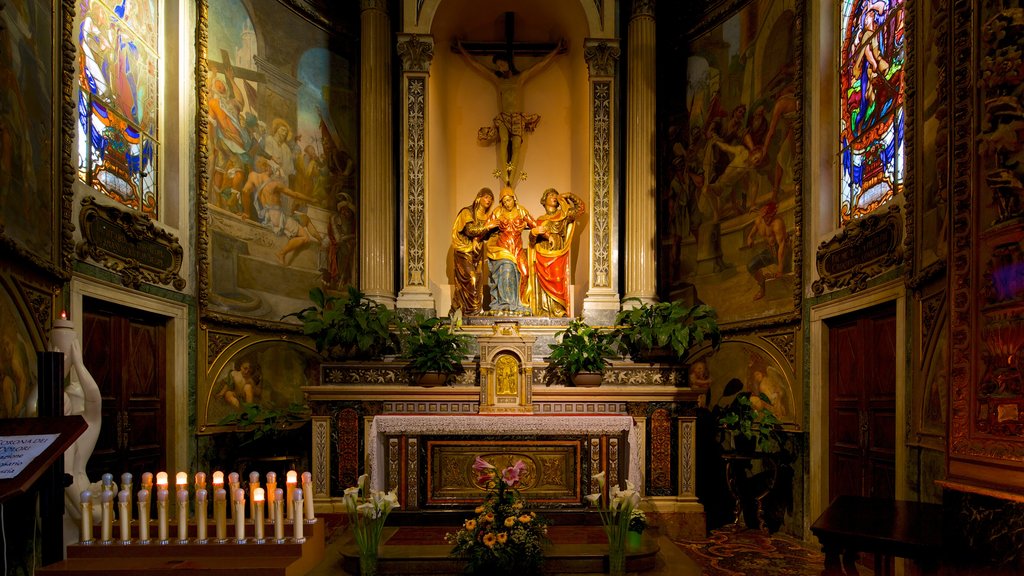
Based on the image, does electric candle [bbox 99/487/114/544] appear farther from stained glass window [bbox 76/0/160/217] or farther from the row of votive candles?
Answer: stained glass window [bbox 76/0/160/217]

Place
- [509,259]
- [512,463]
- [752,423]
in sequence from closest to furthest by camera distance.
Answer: [512,463], [752,423], [509,259]

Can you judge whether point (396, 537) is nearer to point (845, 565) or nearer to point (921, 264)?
point (845, 565)

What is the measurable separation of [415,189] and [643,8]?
15.0 feet

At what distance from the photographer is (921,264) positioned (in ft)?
19.8

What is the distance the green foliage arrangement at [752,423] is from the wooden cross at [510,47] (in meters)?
6.76

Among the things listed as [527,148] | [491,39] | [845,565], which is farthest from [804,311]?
[491,39]

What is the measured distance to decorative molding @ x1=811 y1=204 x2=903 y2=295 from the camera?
22.2 ft

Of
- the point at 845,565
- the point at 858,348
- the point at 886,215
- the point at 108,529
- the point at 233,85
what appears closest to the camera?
the point at 845,565

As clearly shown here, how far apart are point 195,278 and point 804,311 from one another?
7.47m

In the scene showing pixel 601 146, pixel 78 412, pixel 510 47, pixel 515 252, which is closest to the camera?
pixel 78 412

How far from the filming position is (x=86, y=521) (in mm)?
5520

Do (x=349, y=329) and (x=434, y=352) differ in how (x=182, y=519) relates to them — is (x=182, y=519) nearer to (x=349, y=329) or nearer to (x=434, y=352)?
(x=349, y=329)

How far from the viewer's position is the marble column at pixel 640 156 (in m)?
11.1

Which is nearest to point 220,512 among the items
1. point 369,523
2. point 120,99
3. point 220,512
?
point 220,512
